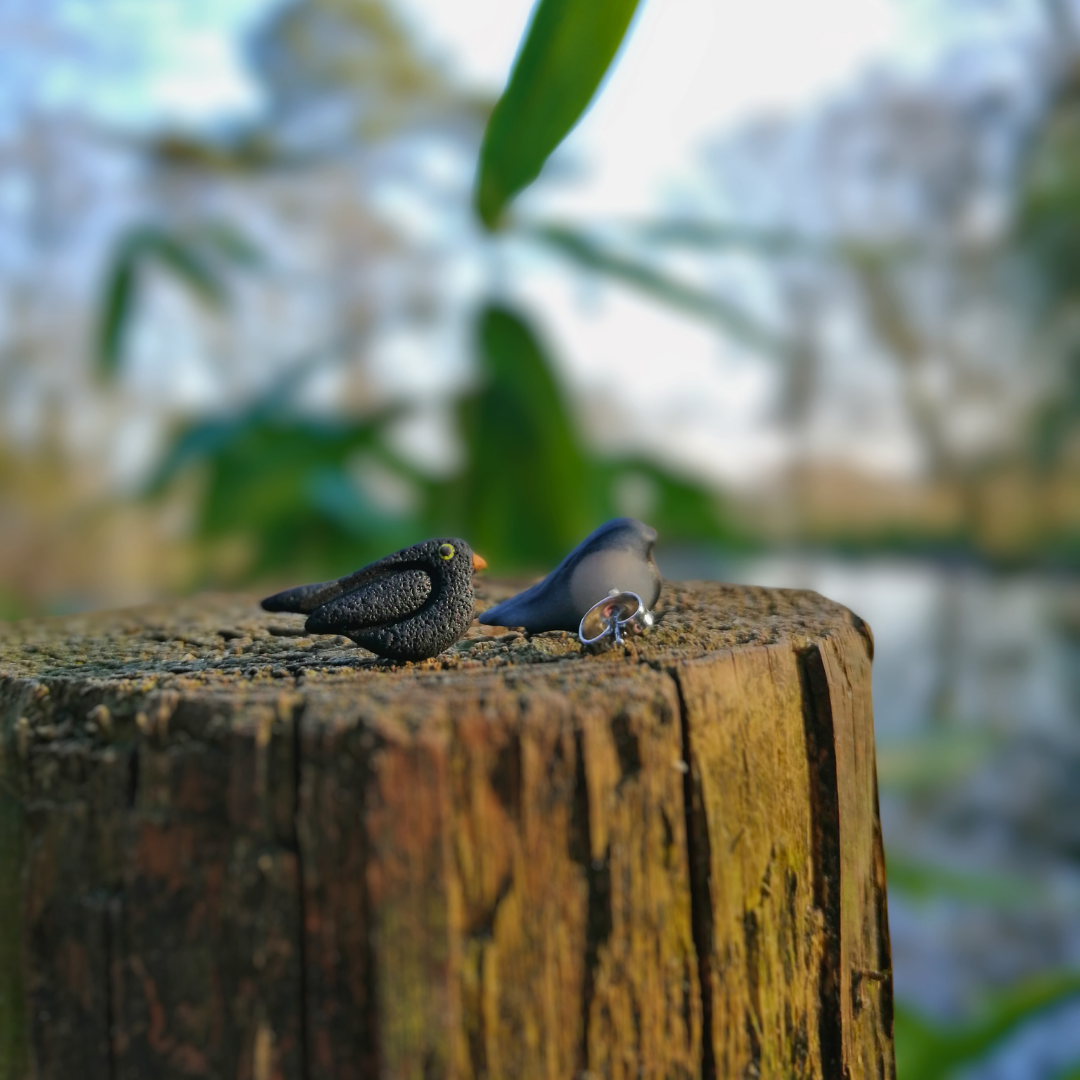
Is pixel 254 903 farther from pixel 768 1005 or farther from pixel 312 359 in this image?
pixel 312 359

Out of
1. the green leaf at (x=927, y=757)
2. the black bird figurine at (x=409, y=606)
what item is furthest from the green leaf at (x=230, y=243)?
the black bird figurine at (x=409, y=606)

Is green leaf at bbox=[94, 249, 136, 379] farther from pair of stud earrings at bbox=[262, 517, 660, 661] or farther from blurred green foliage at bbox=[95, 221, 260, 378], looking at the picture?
pair of stud earrings at bbox=[262, 517, 660, 661]

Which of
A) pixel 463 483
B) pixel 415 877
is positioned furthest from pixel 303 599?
pixel 463 483

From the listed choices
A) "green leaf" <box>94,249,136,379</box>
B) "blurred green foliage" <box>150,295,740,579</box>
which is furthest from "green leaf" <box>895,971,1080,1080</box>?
"green leaf" <box>94,249,136,379</box>

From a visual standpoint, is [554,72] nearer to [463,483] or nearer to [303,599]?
[303,599]

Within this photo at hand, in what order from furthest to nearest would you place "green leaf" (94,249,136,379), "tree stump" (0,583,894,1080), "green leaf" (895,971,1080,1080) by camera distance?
1. "green leaf" (94,249,136,379)
2. "green leaf" (895,971,1080,1080)
3. "tree stump" (0,583,894,1080)
